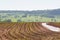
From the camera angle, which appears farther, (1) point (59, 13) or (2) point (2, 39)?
(1) point (59, 13)

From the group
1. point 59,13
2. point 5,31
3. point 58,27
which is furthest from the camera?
point 59,13

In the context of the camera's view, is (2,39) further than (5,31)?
No

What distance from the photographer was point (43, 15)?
27984 millimetres

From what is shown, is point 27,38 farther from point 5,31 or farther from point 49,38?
point 5,31

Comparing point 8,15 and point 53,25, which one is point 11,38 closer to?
point 53,25

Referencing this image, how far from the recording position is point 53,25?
11469 mm

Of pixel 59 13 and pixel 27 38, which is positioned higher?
pixel 27 38

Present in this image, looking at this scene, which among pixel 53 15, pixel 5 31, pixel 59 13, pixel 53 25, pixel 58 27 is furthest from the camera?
pixel 53 15

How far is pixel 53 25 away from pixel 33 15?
1623 cm

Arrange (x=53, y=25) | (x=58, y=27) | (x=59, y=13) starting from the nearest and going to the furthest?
(x=58, y=27) < (x=53, y=25) < (x=59, y=13)

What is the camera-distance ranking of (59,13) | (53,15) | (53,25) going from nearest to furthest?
(53,25) → (59,13) → (53,15)

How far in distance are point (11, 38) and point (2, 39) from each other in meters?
0.43

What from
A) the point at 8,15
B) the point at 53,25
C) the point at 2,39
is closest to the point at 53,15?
the point at 8,15

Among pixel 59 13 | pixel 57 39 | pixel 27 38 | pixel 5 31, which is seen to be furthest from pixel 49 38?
pixel 59 13
